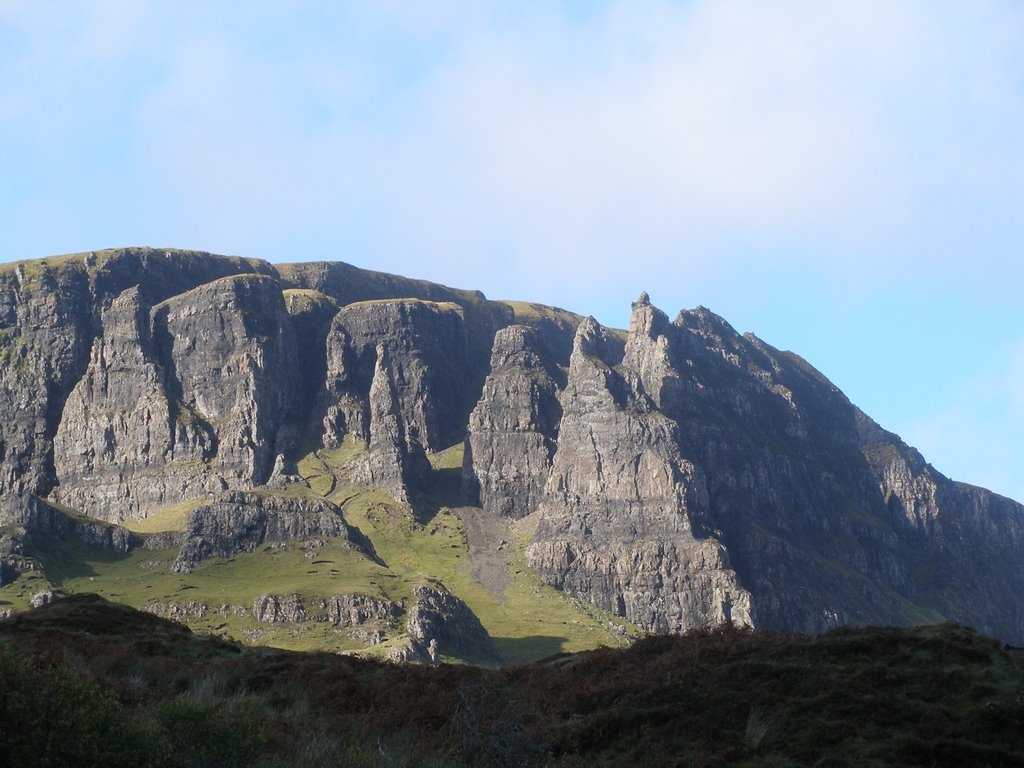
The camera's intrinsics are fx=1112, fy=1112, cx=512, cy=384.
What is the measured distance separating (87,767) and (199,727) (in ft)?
14.2

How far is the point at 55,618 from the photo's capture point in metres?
68.1

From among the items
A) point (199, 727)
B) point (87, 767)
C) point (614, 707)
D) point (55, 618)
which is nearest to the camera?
point (87, 767)

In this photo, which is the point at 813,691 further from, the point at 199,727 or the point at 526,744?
the point at 199,727

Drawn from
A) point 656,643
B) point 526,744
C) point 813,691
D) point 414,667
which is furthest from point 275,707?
point 813,691

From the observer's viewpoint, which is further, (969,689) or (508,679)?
(508,679)

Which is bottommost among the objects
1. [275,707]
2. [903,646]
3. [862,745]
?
[275,707]

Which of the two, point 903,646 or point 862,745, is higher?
point 903,646

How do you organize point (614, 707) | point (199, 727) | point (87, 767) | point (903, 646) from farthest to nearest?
point (903, 646)
point (614, 707)
point (199, 727)
point (87, 767)

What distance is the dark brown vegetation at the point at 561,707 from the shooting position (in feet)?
94.1

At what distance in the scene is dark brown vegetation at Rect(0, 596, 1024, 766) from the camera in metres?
28.7

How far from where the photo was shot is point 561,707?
45000 mm

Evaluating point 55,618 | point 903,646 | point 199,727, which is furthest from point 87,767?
point 55,618

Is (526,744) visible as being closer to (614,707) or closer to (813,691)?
(614,707)

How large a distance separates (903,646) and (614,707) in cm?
1287
